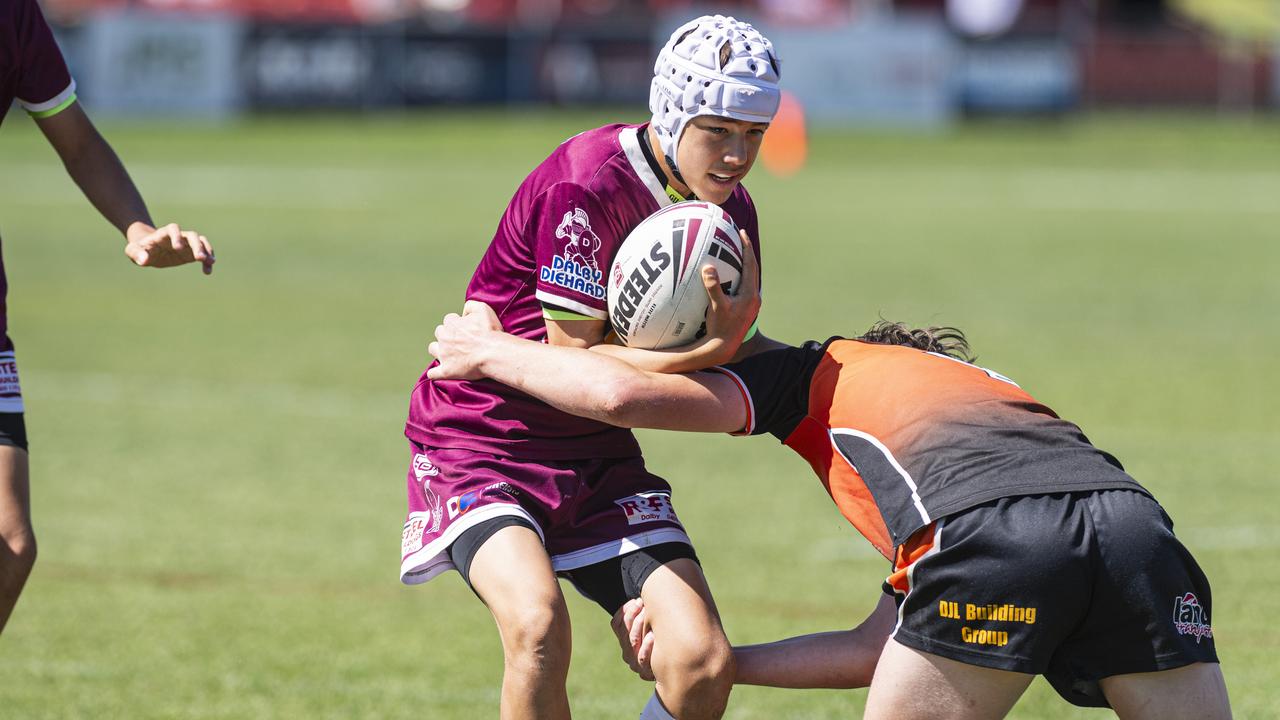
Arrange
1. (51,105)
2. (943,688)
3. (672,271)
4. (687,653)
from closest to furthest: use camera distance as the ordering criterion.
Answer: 1. (943,688)
2. (672,271)
3. (687,653)
4. (51,105)

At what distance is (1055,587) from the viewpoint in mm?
4137

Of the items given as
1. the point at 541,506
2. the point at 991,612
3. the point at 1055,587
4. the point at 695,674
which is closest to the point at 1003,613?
the point at 991,612

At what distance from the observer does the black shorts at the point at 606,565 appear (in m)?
5.00

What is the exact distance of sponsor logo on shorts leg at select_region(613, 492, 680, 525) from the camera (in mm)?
5277

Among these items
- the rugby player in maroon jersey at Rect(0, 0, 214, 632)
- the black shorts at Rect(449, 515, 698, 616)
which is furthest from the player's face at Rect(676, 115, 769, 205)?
the rugby player in maroon jersey at Rect(0, 0, 214, 632)

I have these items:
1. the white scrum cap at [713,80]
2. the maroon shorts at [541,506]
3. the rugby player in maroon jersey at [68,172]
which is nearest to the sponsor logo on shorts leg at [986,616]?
the maroon shorts at [541,506]

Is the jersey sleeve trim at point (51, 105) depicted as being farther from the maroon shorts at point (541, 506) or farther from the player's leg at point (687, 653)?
the player's leg at point (687, 653)

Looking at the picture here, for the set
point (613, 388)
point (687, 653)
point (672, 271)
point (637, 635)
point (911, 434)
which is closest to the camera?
point (911, 434)

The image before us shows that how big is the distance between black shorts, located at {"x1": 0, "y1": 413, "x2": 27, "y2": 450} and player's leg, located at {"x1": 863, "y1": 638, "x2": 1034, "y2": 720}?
281 cm

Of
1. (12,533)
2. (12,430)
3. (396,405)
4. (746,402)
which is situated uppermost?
(746,402)

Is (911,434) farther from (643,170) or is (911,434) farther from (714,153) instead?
(643,170)

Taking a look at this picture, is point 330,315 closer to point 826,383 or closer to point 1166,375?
point 1166,375

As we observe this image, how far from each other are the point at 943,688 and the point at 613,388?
3.90 feet

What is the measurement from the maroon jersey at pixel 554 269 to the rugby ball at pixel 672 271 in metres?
0.15
